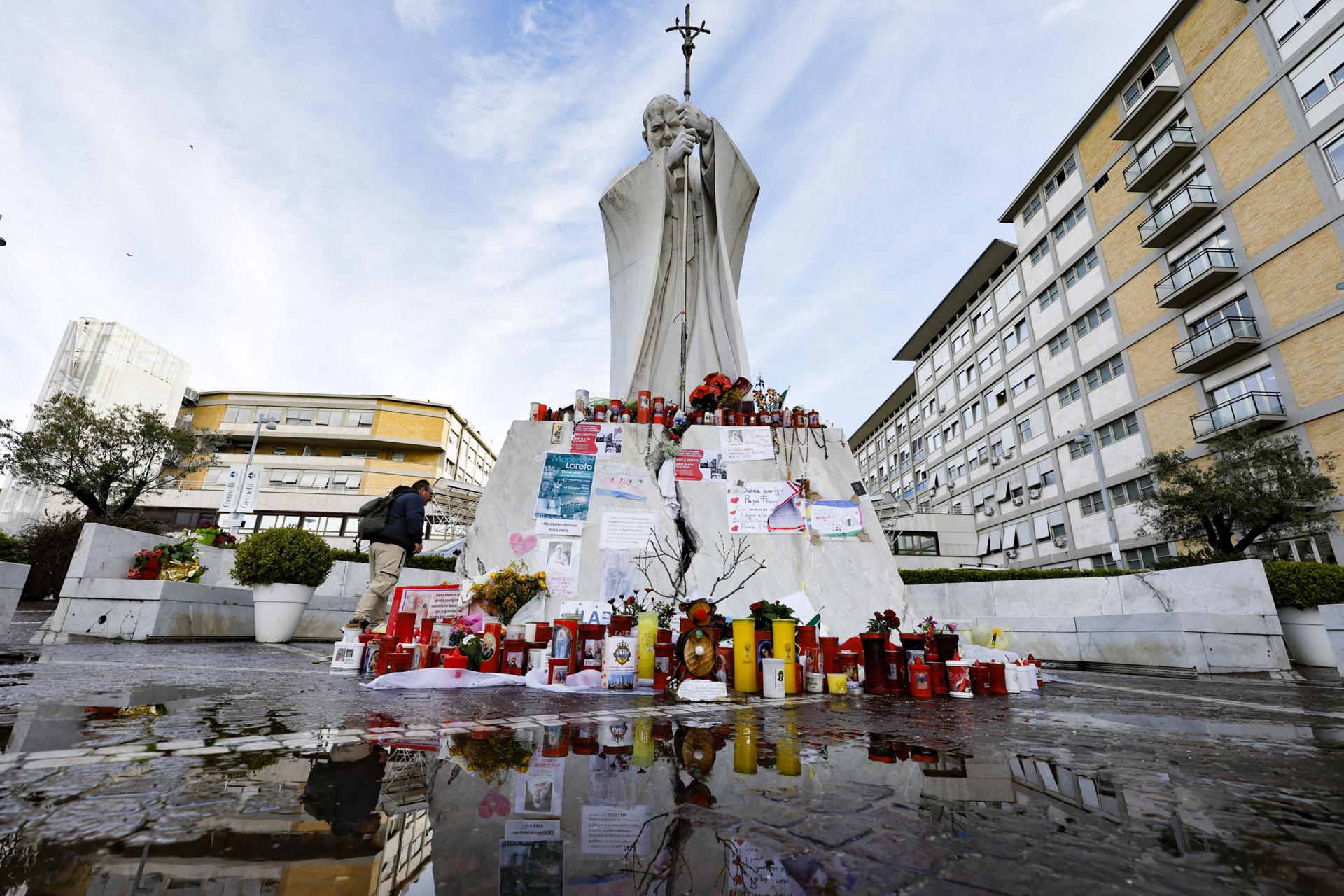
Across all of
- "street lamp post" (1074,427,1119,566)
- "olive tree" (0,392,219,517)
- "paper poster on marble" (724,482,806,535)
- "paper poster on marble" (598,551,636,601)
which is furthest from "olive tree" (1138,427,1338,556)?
"olive tree" (0,392,219,517)

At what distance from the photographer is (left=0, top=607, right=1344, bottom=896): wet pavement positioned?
884 mm

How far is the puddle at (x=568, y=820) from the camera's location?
88cm

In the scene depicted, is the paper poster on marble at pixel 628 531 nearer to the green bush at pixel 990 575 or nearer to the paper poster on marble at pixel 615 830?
the green bush at pixel 990 575

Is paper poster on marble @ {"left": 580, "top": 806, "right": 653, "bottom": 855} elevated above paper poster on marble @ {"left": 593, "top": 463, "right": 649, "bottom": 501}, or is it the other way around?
paper poster on marble @ {"left": 593, "top": 463, "right": 649, "bottom": 501}

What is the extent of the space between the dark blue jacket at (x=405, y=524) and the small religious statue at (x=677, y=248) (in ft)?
16.1

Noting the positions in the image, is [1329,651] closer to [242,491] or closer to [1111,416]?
[1111,416]

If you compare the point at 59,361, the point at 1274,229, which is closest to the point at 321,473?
the point at 59,361

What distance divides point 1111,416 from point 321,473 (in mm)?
46851

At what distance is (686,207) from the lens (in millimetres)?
11242

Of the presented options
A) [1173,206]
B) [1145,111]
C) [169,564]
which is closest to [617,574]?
[169,564]

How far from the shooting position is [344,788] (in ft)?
4.27

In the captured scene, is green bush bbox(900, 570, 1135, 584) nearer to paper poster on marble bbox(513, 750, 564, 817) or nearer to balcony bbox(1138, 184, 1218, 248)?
paper poster on marble bbox(513, 750, 564, 817)

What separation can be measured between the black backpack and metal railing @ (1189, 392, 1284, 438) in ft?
83.8

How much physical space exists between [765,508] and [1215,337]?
23.2m
